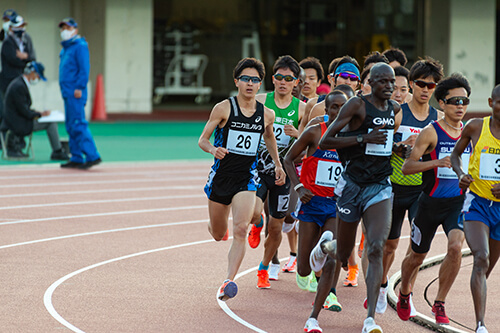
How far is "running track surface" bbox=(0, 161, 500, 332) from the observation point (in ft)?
24.9

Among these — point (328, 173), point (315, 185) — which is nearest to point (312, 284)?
point (315, 185)

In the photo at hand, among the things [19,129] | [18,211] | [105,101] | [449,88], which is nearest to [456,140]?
[449,88]

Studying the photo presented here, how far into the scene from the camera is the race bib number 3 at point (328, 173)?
8188mm

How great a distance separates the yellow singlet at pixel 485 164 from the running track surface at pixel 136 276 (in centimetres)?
124

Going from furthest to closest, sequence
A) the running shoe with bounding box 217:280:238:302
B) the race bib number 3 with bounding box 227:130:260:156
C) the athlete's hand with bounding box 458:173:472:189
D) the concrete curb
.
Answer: the race bib number 3 with bounding box 227:130:260:156, the running shoe with bounding box 217:280:238:302, the concrete curb, the athlete's hand with bounding box 458:173:472:189

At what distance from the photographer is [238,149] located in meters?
8.65

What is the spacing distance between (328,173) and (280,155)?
144cm

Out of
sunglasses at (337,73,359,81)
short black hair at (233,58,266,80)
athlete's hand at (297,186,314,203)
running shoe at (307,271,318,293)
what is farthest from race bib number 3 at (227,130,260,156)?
running shoe at (307,271,318,293)

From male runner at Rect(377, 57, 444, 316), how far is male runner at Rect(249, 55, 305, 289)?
1.32 m

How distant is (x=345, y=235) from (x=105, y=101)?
2427 cm

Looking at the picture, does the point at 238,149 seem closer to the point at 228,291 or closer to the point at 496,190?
the point at 228,291

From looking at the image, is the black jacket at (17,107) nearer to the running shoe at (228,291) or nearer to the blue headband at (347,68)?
the blue headband at (347,68)

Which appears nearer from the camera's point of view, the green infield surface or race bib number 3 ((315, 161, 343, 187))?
race bib number 3 ((315, 161, 343, 187))

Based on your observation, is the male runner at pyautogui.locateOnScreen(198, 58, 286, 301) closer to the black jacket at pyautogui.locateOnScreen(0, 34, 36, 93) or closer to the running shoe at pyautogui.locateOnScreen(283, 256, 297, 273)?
the running shoe at pyautogui.locateOnScreen(283, 256, 297, 273)
